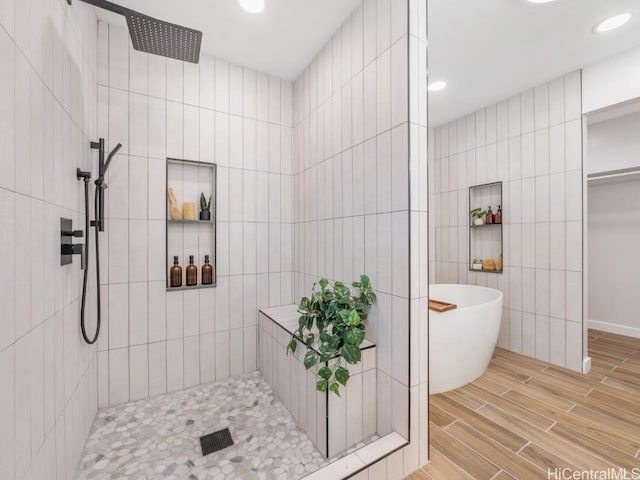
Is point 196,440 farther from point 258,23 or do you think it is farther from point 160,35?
point 258,23

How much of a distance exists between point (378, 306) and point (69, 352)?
61.0 inches

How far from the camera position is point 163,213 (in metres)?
2.04

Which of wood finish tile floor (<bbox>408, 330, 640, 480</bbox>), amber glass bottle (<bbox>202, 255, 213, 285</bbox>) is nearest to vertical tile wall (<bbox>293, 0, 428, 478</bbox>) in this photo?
wood finish tile floor (<bbox>408, 330, 640, 480</bbox>)

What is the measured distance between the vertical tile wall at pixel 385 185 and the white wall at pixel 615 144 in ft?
10.1

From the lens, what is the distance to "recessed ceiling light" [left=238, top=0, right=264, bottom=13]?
1.68 m

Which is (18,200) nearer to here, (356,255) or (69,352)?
(69,352)

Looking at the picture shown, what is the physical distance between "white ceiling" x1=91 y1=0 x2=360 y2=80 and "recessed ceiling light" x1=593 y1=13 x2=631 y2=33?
1670 millimetres

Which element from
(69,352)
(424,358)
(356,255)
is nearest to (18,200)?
(69,352)

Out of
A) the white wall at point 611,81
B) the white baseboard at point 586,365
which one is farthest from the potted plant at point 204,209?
the white baseboard at point 586,365

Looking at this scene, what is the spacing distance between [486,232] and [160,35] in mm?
3315

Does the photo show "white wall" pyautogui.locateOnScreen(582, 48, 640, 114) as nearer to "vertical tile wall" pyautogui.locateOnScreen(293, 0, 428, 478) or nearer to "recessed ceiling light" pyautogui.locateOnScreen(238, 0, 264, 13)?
"vertical tile wall" pyautogui.locateOnScreen(293, 0, 428, 478)

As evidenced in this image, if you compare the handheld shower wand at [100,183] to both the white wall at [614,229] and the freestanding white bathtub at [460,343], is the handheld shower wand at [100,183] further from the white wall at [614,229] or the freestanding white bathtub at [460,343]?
the white wall at [614,229]

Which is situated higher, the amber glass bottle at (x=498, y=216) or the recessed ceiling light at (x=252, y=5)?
the recessed ceiling light at (x=252, y=5)

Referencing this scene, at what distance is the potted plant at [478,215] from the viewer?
10.0ft
